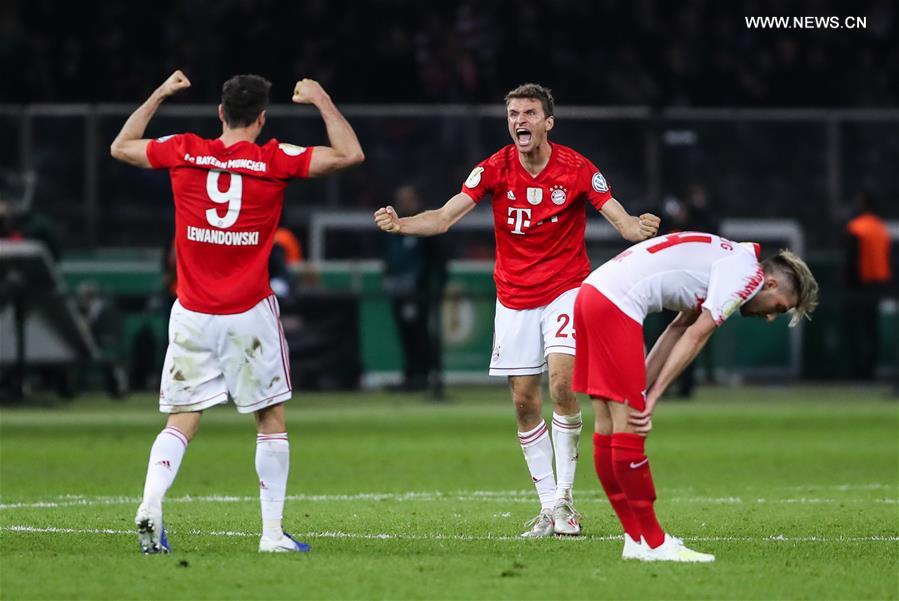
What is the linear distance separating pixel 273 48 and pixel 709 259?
18348mm

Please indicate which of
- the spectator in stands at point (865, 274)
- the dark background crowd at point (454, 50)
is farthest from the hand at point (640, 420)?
the dark background crowd at point (454, 50)

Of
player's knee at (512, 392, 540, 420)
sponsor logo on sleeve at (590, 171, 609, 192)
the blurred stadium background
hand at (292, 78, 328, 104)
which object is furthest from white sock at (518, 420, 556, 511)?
the blurred stadium background

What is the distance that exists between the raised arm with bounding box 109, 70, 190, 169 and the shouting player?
229cm

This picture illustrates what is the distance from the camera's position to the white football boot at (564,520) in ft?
31.4

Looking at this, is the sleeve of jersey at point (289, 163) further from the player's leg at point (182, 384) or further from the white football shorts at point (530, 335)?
the white football shorts at point (530, 335)

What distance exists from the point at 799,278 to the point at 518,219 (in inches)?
86.3

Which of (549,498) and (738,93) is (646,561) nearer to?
(549,498)

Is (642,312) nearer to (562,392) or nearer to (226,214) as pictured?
(562,392)

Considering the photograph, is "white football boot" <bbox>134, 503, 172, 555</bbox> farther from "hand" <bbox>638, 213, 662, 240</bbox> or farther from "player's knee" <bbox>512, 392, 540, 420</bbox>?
"hand" <bbox>638, 213, 662, 240</bbox>

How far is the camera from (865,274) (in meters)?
22.3

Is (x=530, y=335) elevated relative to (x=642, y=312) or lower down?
lower down

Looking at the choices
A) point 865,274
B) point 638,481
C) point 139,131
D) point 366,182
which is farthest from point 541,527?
point 865,274

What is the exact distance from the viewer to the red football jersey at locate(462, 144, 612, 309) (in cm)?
980

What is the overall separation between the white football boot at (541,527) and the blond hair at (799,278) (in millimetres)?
2157
